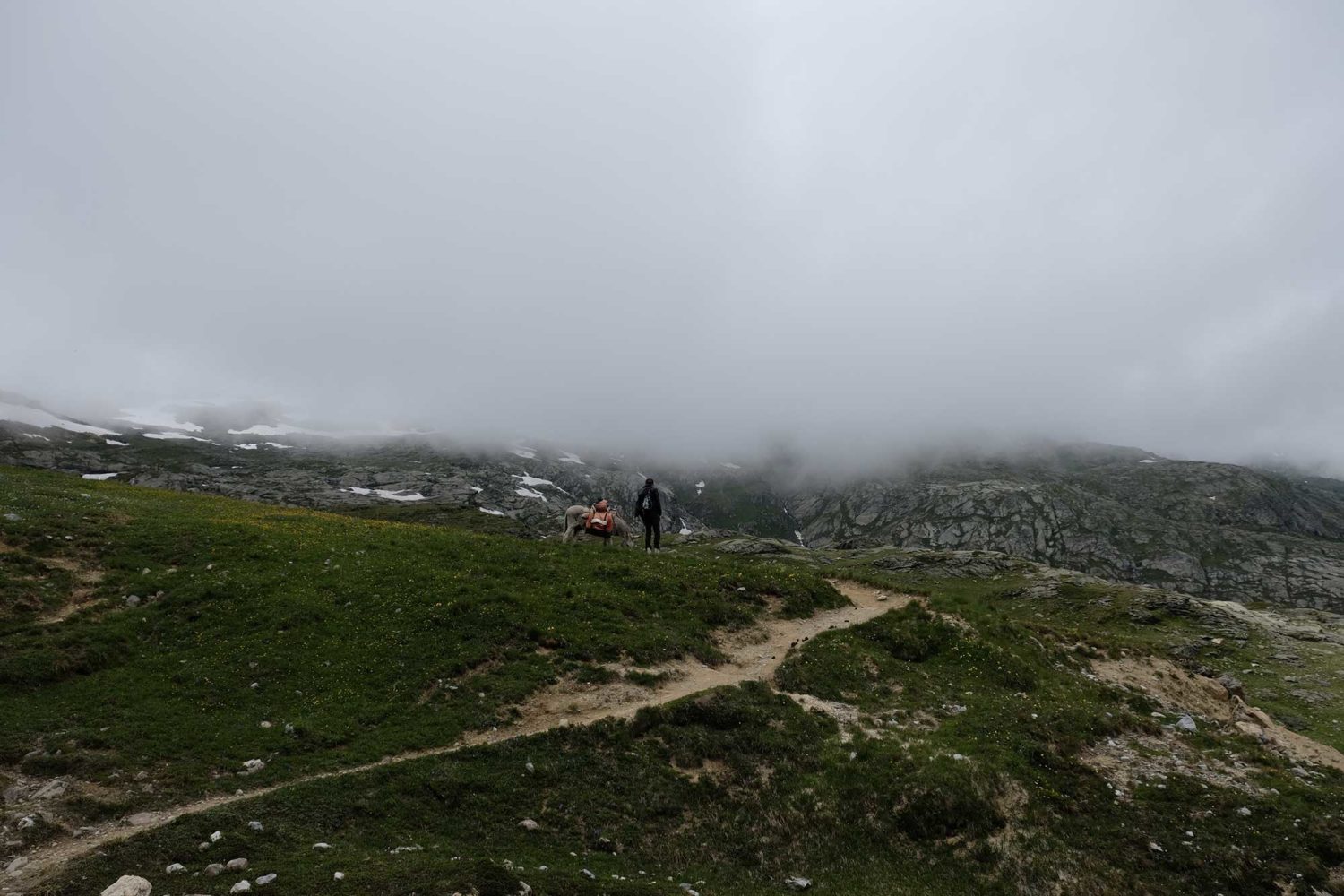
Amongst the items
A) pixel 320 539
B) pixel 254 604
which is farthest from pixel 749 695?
pixel 320 539

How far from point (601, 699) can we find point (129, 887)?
13.9m

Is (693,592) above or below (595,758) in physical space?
above

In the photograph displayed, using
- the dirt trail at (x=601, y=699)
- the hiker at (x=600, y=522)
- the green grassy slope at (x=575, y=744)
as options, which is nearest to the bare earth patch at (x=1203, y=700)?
the green grassy slope at (x=575, y=744)

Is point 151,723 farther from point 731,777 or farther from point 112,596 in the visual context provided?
point 731,777

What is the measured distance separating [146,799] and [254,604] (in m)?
11.1

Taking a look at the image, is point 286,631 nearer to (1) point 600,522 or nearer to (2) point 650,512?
(1) point 600,522

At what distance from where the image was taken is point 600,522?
136ft

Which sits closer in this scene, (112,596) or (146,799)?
(146,799)

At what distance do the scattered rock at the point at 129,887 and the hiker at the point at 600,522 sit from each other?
29.8 m

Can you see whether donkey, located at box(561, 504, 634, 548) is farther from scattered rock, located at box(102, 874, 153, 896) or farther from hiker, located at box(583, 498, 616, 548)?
scattered rock, located at box(102, 874, 153, 896)

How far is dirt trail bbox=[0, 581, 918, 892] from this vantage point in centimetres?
1374

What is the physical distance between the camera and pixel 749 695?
2427cm

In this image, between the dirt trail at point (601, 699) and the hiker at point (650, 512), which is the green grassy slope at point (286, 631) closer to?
the dirt trail at point (601, 699)

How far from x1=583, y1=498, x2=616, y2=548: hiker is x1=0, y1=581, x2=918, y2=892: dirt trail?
517 inches
